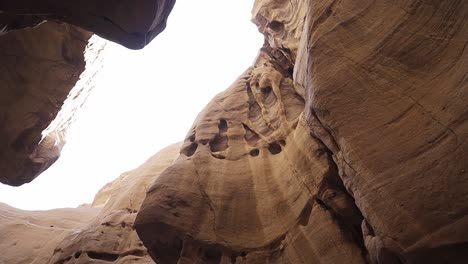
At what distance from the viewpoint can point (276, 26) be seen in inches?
444

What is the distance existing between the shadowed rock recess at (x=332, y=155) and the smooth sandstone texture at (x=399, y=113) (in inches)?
0.6

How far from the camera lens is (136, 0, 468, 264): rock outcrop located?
480cm

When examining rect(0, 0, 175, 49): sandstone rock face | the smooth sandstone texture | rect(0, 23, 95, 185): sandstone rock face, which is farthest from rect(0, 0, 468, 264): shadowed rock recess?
rect(0, 23, 95, 185): sandstone rock face

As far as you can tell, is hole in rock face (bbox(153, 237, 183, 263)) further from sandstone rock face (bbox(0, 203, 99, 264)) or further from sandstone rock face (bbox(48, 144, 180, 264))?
sandstone rock face (bbox(0, 203, 99, 264))

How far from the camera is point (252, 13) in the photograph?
12492 millimetres

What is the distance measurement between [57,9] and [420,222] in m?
5.93

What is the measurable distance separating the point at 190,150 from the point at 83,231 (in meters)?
4.76

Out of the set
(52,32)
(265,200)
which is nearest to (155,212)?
(265,200)

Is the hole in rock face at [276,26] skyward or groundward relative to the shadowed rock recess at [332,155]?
skyward

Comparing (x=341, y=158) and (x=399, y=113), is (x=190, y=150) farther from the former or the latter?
(x=399, y=113)

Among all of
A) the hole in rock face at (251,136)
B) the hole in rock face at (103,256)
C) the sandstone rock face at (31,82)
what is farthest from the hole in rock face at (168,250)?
the sandstone rock face at (31,82)

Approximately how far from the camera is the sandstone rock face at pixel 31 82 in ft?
28.8

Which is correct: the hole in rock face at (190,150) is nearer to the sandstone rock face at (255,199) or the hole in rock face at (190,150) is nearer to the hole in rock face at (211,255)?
the sandstone rock face at (255,199)

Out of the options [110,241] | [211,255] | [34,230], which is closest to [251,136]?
[211,255]
